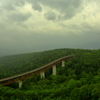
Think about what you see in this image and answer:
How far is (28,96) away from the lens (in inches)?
1761

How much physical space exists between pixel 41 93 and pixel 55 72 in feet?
127

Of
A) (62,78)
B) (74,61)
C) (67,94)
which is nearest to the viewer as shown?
(67,94)

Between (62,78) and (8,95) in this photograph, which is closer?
(8,95)

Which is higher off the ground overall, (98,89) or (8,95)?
(98,89)

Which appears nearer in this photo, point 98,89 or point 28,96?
point 98,89

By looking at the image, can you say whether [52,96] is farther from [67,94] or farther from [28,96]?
[28,96]

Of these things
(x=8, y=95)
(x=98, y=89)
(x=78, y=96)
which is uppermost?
(x=98, y=89)

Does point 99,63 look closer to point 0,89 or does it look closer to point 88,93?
point 88,93

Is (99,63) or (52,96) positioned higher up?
(99,63)

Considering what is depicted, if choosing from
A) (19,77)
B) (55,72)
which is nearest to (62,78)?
(55,72)

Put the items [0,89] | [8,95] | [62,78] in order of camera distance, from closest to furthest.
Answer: [8,95] < [0,89] < [62,78]

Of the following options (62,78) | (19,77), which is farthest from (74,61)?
(19,77)

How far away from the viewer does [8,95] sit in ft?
158

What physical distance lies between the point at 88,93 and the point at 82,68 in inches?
1738
